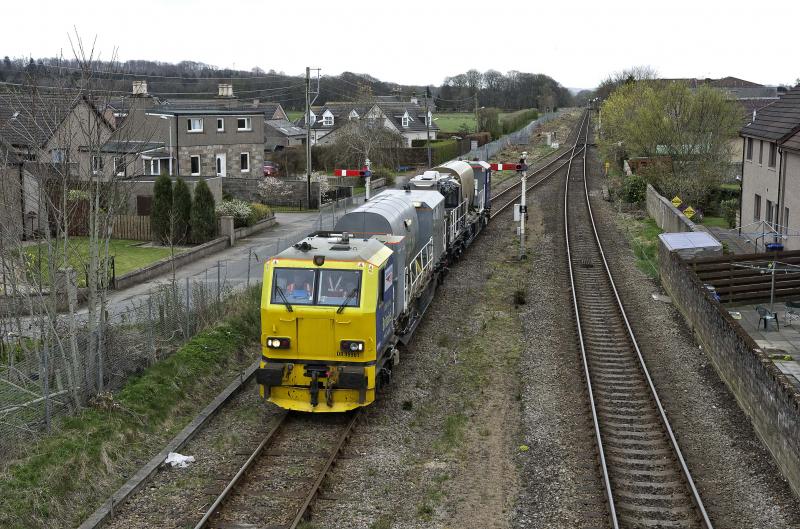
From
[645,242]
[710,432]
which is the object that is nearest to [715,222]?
[645,242]

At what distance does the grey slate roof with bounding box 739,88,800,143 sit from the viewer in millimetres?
29750

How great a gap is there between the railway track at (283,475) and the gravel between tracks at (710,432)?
5614mm

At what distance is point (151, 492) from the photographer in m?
12.0

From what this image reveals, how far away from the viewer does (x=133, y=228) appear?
3538 centimetres

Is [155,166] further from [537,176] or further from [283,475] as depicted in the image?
[283,475]

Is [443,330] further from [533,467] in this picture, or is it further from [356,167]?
[356,167]

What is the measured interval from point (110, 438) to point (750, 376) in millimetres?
10799

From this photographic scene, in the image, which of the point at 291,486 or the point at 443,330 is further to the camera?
the point at 443,330

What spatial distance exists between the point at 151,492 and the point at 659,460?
782 cm

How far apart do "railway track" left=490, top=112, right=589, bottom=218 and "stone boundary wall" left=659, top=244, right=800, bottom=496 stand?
→ 22376 millimetres

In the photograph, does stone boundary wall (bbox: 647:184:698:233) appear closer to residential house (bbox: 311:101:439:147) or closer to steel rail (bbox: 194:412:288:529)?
steel rail (bbox: 194:412:288:529)

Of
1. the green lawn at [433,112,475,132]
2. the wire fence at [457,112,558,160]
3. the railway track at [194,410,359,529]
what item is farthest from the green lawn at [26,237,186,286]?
the green lawn at [433,112,475,132]

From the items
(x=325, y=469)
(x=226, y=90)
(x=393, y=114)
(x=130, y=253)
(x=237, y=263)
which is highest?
(x=226, y=90)

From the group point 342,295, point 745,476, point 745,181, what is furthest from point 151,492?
point 745,181
